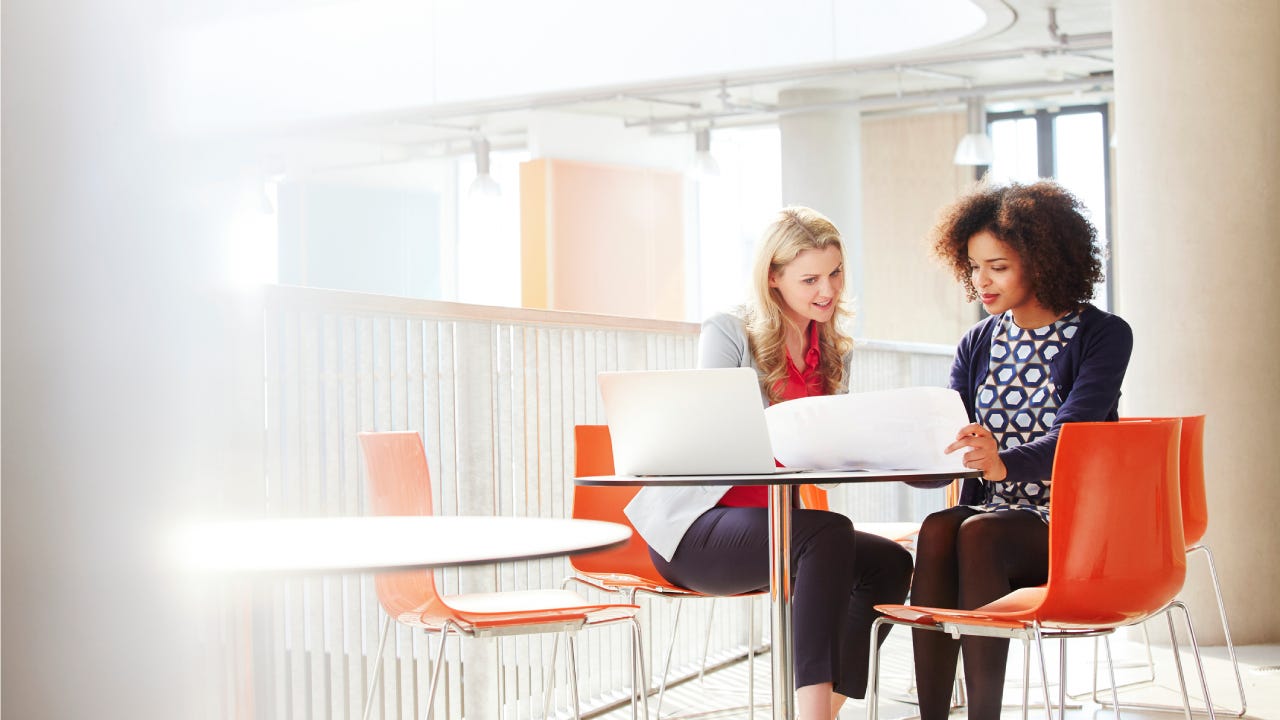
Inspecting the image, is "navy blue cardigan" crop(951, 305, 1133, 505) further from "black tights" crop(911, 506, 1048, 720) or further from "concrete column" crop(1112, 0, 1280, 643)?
"concrete column" crop(1112, 0, 1280, 643)

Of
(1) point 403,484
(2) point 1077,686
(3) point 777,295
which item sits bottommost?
(2) point 1077,686

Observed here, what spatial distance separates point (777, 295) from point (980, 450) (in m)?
0.64

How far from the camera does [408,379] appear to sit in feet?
9.93

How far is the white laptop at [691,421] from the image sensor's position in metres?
2.08

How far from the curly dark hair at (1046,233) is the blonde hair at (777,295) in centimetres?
35

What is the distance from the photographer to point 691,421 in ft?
6.88

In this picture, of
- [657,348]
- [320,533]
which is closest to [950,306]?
[657,348]

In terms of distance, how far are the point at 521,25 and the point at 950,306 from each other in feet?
16.9

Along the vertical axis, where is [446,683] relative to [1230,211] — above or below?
below

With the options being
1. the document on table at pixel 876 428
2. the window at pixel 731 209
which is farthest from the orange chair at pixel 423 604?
the window at pixel 731 209

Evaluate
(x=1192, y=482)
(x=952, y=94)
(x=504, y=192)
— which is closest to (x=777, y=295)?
(x=1192, y=482)

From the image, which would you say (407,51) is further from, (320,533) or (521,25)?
Answer: (320,533)

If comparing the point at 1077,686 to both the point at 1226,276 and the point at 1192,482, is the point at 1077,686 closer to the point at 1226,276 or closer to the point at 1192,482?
the point at 1192,482

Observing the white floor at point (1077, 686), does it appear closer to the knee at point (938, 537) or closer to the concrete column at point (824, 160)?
the knee at point (938, 537)
